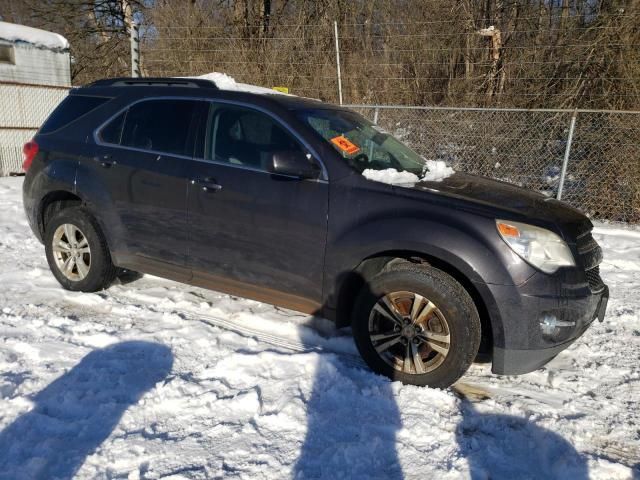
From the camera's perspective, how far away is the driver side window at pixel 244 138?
3.64m

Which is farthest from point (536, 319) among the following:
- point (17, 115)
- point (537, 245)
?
point (17, 115)

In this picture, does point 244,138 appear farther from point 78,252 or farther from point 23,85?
point 23,85

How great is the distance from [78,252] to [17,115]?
8468 mm

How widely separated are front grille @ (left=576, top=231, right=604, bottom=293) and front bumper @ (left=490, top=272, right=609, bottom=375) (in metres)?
0.14

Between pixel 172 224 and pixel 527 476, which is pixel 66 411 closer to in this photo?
pixel 172 224

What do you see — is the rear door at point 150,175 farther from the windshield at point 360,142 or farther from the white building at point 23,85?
the white building at point 23,85

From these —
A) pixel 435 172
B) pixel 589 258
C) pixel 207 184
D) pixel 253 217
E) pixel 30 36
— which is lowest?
pixel 589 258

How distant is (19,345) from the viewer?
3518mm

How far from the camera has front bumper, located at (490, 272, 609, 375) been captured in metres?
2.96

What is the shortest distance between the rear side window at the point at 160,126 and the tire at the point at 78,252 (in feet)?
2.63

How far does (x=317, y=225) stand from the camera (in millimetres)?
3434

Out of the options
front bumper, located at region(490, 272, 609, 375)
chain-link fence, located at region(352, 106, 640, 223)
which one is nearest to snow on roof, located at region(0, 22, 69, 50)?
chain-link fence, located at region(352, 106, 640, 223)

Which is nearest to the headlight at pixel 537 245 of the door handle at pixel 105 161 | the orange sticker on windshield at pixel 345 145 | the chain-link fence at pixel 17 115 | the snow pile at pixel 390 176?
the snow pile at pixel 390 176

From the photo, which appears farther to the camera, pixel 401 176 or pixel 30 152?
pixel 30 152
